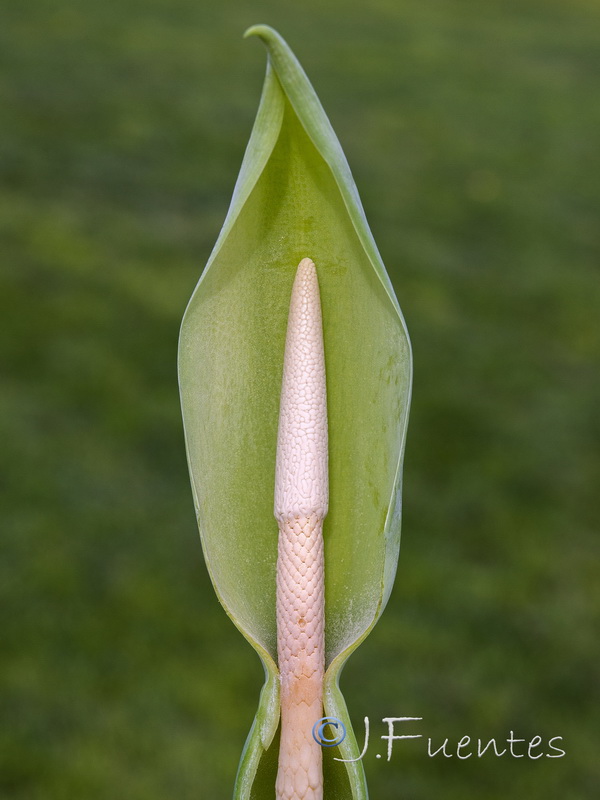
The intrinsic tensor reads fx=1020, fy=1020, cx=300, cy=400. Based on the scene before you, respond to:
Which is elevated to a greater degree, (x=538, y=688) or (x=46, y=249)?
(x=46, y=249)

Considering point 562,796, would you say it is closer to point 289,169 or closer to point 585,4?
point 289,169

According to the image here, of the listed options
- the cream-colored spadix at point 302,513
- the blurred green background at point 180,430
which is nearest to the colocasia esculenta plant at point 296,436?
the cream-colored spadix at point 302,513

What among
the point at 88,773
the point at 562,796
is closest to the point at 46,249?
the point at 88,773

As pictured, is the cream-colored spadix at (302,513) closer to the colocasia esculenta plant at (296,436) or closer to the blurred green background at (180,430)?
the colocasia esculenta plant at (296,436)

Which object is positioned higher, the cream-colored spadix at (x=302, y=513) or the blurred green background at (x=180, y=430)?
the blurred green background at (x=180, y=430)

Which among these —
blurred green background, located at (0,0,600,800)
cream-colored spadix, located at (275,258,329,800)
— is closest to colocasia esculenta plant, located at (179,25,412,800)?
cream-colored spadix, located at (275,258,329,800)

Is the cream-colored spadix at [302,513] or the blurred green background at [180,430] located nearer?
the cream-colored spadix at [302,513]

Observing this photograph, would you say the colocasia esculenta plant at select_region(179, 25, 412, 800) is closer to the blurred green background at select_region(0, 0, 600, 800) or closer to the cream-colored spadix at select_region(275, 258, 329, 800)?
the cream-colored spadix at select_region(275, 258, 329, 800)
